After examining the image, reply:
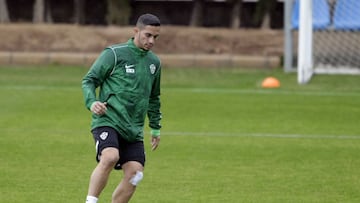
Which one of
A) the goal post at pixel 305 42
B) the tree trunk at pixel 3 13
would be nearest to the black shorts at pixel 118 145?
the goal post at pixel 305 42

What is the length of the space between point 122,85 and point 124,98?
11 centimetres

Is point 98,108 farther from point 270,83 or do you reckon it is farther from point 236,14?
point 236,14

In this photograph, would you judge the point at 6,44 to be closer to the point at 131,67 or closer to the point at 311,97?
the point at 311,97

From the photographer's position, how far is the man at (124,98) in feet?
31.3

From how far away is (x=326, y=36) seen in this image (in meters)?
26.2

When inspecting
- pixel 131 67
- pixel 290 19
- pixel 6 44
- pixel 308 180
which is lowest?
pixel 6 44

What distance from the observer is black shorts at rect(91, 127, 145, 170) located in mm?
9508

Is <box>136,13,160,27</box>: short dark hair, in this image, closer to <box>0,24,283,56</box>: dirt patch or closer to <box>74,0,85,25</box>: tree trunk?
<box>0,24,283,56</box>: dirt patch

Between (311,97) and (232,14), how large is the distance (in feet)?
33.4

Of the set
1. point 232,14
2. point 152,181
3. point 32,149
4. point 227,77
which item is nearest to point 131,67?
point 152,181

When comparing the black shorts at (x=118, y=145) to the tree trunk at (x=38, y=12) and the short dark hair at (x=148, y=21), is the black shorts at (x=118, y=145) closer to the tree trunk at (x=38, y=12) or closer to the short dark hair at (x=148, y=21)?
the short dark hair at (x=148, y=21)

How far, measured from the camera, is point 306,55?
2367cm

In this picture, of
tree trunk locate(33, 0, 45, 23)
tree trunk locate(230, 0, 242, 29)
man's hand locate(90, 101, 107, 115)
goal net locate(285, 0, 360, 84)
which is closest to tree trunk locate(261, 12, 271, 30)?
tree trunk locate(230, 0, 242, 29)

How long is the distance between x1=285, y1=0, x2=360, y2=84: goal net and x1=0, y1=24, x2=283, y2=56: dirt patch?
288cm
